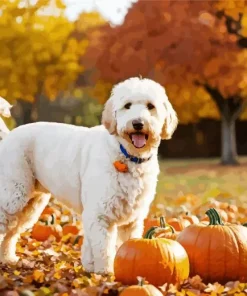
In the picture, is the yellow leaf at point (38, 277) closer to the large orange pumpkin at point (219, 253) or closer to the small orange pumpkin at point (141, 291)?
the small orange pumpkin at point (141, 291)

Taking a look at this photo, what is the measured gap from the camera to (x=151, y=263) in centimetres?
470

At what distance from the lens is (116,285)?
455cm

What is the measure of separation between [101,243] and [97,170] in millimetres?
532

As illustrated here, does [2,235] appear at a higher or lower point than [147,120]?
lower

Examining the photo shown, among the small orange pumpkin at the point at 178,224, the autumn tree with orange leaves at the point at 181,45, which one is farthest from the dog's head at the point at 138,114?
the autumn tree with orange leaves at the point at 181,45

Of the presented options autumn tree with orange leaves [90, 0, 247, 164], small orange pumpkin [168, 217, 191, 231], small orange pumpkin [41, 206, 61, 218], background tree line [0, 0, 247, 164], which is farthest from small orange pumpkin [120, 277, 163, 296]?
autumn tree with orange leaves [90, 0, 247, 164]

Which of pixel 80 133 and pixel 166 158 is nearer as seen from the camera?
pixel 80 133

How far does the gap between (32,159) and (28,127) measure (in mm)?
278

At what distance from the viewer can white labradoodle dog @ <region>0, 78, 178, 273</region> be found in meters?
4.83

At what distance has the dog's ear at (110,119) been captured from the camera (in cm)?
494

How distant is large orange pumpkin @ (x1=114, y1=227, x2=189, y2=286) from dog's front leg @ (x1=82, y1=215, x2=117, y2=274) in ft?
0.71

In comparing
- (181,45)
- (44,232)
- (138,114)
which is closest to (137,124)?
(138,114)

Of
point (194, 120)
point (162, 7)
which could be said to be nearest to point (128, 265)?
point (162, 7)

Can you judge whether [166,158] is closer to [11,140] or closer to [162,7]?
[162,7]
